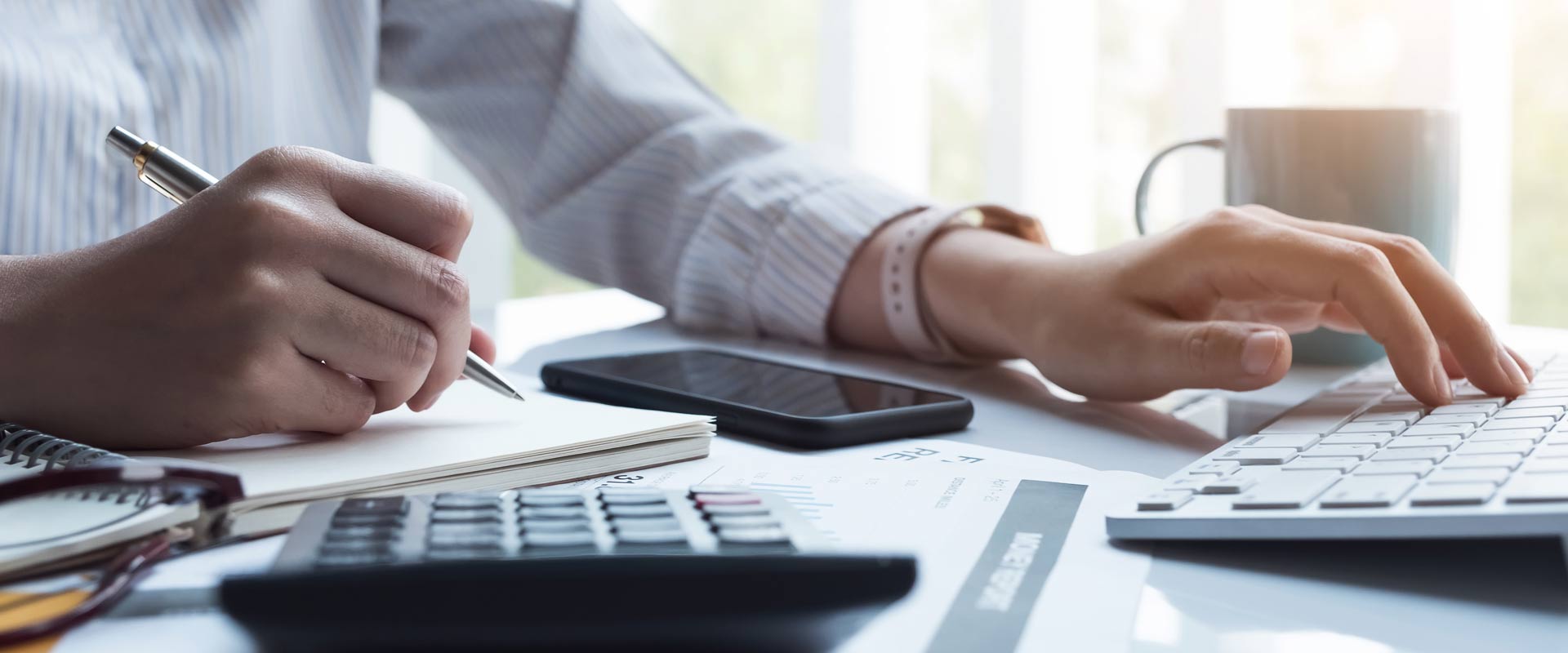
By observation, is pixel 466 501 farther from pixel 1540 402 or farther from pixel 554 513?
pixel 1540 402

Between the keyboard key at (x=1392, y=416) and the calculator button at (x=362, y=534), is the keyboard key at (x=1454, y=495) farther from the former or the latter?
the calculator button at (x=362, y=534)

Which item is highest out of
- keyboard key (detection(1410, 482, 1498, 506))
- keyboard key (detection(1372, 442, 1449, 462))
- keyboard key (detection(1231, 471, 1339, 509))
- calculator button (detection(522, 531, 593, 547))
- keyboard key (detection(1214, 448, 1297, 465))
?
calculator button (detection(522, 531, 593, 547))

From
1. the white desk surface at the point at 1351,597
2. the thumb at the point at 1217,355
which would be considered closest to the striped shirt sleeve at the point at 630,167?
the thumb at the point at 1217,355

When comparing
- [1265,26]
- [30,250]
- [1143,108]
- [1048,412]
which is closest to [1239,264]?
[1048,412]

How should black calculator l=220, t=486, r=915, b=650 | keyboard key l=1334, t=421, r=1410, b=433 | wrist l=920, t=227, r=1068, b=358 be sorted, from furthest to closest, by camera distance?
wrist l=920, t=227, r=1068, b=358
keyboard key l=1334, t=421, r=1410, b=433
black calculator l=220, t=486, r=915, b=650

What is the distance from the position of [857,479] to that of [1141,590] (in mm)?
138

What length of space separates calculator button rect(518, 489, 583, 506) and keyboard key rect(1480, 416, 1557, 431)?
343mm

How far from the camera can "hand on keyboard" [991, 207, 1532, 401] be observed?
0.53m

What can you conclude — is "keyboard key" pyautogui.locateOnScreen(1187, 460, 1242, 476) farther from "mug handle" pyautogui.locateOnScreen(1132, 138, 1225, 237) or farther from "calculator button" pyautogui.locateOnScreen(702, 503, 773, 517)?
"mug handle" pyautogui.locateOnScreen(1132, 138, 1225, 237)

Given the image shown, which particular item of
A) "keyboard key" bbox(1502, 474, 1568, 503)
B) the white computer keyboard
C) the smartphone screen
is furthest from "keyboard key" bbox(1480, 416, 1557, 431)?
the smartphone screen

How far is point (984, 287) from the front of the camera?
A: 2.34 feet

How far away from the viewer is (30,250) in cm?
74

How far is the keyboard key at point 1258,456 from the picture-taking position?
419 mm

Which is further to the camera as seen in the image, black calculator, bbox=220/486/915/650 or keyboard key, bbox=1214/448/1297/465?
keyboard key, bbox=1214/448/1297/465
